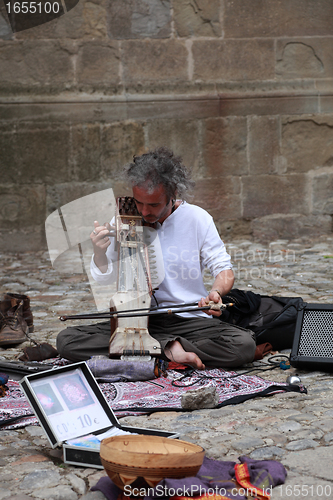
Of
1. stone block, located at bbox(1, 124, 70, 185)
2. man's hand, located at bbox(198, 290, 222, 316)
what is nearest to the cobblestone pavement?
man's hand, located at bbox(198, 290, 222, 316)

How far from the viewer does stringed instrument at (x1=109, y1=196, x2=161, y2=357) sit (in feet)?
11.3

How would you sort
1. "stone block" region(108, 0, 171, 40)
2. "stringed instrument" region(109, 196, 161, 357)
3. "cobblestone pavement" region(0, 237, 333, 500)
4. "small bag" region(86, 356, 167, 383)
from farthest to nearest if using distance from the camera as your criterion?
"stone block" region(108, 0, 171, 40)
"stringed instrument" region(109, 196, 161, 357)
"small bag" region(86, 356, 167, 383)
"cobblestone pavement" region(0, 237, 333, 500)

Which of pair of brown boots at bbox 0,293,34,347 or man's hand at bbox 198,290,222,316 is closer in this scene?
man's hand at bbox 198,290,222,316

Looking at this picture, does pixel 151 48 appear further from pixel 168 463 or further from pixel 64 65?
pixel 168 463

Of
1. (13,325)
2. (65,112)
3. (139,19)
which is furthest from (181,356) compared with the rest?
(139,19)

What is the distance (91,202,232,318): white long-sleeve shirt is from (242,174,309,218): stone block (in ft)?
14.7

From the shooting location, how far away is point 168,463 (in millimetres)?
1935

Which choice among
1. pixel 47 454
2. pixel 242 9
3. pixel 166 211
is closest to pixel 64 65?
pixel 242 9

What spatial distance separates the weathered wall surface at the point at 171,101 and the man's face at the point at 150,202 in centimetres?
443

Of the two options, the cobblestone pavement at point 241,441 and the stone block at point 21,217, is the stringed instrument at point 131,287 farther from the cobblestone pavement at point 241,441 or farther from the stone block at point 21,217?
the stone block at point 21,217

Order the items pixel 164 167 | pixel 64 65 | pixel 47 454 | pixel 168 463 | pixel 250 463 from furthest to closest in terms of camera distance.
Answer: pixel 64 65 < pixel 164 167 < pixel 47 454 < pixel 250 463 < pixel 168 463

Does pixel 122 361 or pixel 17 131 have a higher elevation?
pixel 17 131

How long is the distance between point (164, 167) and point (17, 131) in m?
4.57

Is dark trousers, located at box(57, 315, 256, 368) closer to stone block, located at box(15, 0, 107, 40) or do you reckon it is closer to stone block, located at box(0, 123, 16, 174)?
stone block, located at box(0, 123, 16, 174)
